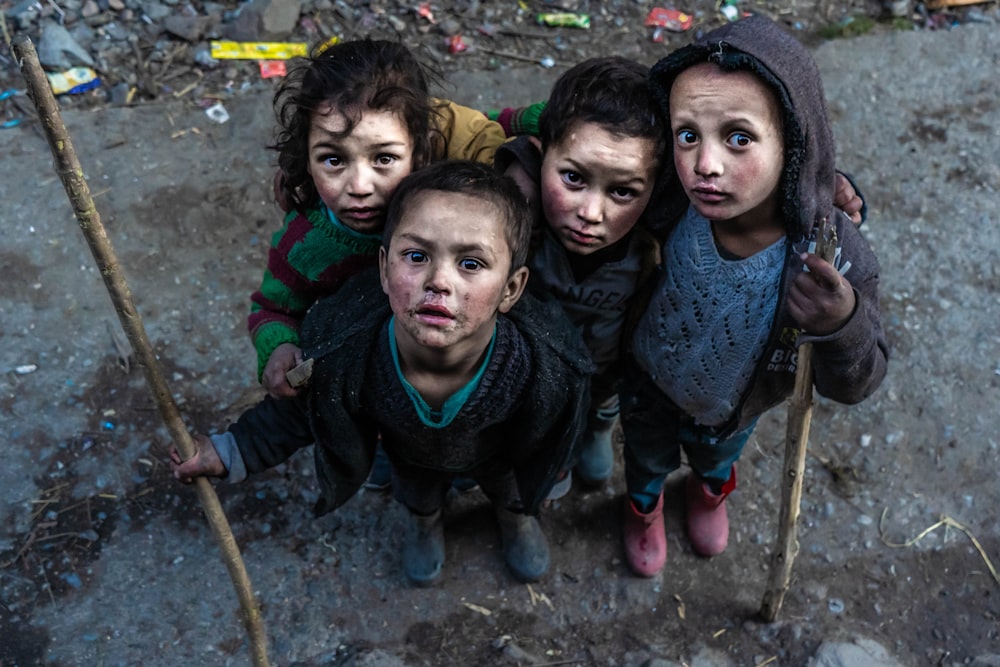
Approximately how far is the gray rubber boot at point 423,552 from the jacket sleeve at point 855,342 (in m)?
1.30

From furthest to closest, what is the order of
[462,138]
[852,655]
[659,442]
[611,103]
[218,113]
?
[218,113] → [852,655] → [659,442] → [462,138] → [611,103]

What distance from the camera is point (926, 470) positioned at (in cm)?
321

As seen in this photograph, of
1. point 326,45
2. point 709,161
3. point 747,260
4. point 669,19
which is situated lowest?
point 669,19

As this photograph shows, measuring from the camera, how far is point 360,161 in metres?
2.09

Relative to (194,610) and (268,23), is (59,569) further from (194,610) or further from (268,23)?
(268,23)

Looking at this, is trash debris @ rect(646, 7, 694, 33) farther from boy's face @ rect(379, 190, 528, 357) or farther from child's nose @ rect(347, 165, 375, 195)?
boy's face @ rect(379, 190, 528, 357)

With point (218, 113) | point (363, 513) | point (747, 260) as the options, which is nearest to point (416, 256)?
point (747, 260)

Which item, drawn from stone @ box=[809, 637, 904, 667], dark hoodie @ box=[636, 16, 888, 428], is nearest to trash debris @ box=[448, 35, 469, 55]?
dark hoodie @ box=[636, 16, 888, 428]

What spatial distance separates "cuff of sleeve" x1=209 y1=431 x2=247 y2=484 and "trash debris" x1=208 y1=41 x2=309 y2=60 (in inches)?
107

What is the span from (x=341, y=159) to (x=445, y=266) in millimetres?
418

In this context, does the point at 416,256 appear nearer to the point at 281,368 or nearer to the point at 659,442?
the point at 281,368

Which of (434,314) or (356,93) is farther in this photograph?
(356,93)

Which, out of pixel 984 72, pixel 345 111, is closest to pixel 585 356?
pixel 345 111

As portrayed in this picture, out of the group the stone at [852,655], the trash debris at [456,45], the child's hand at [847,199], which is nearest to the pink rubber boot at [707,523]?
the stone at [852,655]
